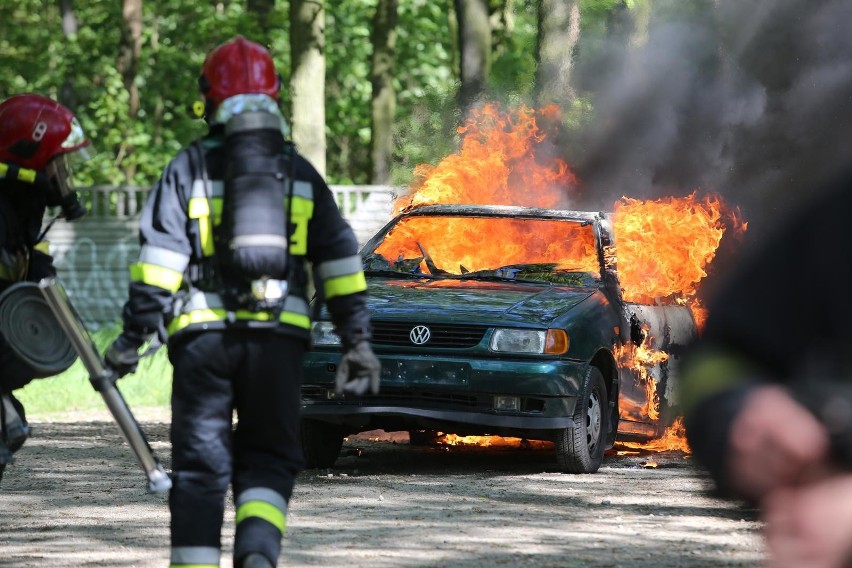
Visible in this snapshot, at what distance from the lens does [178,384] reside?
17.6 feet

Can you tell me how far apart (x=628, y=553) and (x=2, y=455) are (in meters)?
2.74

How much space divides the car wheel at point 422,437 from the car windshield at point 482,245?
4.39 feet

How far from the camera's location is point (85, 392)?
16.7 metres

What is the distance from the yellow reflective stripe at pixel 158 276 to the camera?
5.32 m

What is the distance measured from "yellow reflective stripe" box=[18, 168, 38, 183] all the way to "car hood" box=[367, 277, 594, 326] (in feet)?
12.0

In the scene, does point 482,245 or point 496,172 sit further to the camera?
point 496,172

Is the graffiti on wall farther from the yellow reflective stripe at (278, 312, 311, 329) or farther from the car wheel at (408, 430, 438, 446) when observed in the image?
the yellow reflective stripe at (278, 312, 311, 329)

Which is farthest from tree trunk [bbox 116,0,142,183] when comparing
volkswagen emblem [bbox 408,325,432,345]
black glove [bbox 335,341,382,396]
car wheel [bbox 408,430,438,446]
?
black glove [bbox 335,341,382,396]

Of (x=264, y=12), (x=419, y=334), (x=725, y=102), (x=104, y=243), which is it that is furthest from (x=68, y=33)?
(x=419, y=334)

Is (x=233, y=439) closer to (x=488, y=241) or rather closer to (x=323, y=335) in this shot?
(x=323, y=335)

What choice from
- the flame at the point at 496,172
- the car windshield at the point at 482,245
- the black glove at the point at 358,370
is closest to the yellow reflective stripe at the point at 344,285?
the black glove at the point at 358,370

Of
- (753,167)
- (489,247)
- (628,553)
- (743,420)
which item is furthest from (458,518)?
(753,167)

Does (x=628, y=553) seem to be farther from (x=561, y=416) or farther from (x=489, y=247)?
(x=489, y=247)

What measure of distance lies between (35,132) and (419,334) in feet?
12.2
